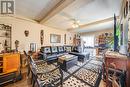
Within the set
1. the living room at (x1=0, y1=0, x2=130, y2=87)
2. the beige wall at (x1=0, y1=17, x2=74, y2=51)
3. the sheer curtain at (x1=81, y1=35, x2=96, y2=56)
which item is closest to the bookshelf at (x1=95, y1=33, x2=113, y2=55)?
the living room at (x1=0, y1=0, x2=130, y2=87)

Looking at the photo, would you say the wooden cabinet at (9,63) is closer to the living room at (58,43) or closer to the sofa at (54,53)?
the living room at (58,43)

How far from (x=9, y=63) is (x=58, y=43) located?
13.7 feet

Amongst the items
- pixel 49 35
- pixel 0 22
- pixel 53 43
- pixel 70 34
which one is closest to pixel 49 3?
pixel 0 22

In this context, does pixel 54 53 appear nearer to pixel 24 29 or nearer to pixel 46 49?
pixel 46 49

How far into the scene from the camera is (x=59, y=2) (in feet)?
9.08

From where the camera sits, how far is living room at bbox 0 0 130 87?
1.84m

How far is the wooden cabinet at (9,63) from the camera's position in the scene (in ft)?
8.45

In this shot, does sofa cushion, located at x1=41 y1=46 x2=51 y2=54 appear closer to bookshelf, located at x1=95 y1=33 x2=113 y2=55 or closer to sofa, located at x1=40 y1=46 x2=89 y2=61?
sofa, located at x1=40 y1=46 x2=89 y2=61

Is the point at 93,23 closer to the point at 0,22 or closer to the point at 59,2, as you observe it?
the point at 59,2

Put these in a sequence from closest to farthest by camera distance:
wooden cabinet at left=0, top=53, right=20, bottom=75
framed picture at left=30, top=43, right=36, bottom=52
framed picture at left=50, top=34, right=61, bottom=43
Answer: wooden cabinet at left=0, top=53, right=20, bottom=75
framed picture at left=30, top=43, right=36, bottom=52
framed picture at left=50, top=34, right=61, bottom=43

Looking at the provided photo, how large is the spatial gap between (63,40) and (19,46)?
148 inches

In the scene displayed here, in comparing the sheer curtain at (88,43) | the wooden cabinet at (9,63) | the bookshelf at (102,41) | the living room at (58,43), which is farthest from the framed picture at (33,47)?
the bookshelf at (102,41)

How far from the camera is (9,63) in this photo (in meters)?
2.74

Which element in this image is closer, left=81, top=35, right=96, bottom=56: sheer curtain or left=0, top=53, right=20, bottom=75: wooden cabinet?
left=0, top=53, right=20, bottom=75: wooden cabinet
